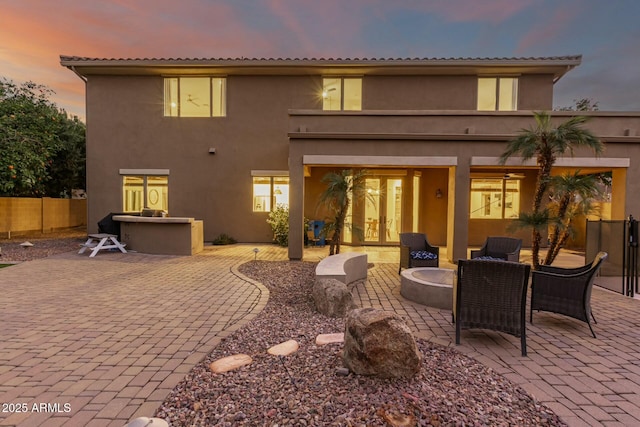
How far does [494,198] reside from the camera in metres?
Result: 12.4

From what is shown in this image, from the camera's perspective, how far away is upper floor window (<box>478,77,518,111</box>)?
12023 mm

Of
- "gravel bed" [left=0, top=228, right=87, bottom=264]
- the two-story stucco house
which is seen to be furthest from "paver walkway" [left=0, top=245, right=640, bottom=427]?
the two-story stucco house

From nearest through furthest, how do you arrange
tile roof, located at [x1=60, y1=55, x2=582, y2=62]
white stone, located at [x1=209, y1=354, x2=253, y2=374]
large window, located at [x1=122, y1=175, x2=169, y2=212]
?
white stone, located at [x1=209, y1=354, x2=253, y2=374] < tile roof, located at [x1=60, y1=55, x2=582, y2=62] < large window, located at [x1=122, y1=175, x2=169, y2=212]

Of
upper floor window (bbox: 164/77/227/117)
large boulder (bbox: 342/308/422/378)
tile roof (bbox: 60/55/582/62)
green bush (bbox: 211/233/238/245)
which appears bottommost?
green bush (bbox: 211/233/238/245)

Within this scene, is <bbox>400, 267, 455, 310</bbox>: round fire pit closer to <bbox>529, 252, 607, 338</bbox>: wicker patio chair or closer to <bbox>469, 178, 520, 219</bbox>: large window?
<bbox>529, 252, 607, 338</bbox>: wicker patio chair

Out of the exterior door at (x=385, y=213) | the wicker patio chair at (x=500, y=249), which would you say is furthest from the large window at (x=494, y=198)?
the wicker patio chair at (x=500, y=249)

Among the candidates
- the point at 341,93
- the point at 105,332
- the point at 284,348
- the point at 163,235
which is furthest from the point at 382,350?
the point at 341,93

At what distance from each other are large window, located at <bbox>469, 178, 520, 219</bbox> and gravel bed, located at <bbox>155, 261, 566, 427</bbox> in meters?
10.4

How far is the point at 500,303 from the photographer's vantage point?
3.68 meters

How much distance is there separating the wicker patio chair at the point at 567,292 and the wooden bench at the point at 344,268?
3.00 metres

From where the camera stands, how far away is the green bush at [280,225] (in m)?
11.9

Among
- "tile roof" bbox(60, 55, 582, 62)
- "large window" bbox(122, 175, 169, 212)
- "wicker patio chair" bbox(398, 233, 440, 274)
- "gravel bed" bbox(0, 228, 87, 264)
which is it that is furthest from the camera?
"large window" bbox(122, 175, 169, 212)

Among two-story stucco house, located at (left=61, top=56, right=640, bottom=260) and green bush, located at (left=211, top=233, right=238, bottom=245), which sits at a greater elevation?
two-story stucco house, located at (left=61, top=56, right=640, bottom=260)

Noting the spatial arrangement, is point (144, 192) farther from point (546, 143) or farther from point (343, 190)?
point (546, 143)
